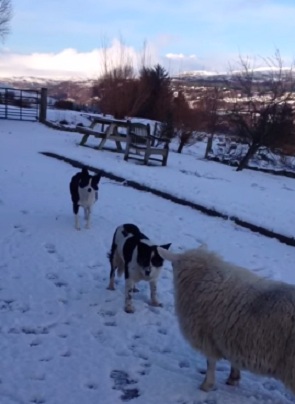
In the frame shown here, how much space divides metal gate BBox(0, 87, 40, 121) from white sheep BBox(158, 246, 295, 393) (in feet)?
85.0

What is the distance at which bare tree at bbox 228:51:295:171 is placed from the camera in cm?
2442

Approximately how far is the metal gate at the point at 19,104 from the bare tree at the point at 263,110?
35.9 ft

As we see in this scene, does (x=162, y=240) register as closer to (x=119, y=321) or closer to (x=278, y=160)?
(x=119, y=321)

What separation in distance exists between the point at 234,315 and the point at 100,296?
238cm

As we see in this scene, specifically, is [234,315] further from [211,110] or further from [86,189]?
[211,110]

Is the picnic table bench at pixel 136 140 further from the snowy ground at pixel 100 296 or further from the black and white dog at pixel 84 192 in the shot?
the black and white dog at pixel 84 192

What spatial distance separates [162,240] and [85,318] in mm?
3343

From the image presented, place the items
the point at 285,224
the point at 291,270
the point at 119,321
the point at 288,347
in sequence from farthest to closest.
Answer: the point at 285,224, the point at 291,270, the point at 119,321, the point at 288,347

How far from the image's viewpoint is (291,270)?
769 cm

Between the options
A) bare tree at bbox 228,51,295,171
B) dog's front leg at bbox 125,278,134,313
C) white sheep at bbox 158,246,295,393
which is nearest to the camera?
white sheep at bbox 158,246,295,393

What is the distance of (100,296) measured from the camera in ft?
19.9

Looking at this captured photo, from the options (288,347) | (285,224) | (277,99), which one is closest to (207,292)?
(288,347)

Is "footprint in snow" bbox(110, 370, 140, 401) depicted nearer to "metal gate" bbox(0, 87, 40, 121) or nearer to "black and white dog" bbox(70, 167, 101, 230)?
"black and white dog" bbox(70, 167, 101, 230)

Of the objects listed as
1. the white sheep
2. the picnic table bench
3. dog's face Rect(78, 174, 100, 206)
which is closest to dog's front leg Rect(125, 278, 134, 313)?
the white sheep
